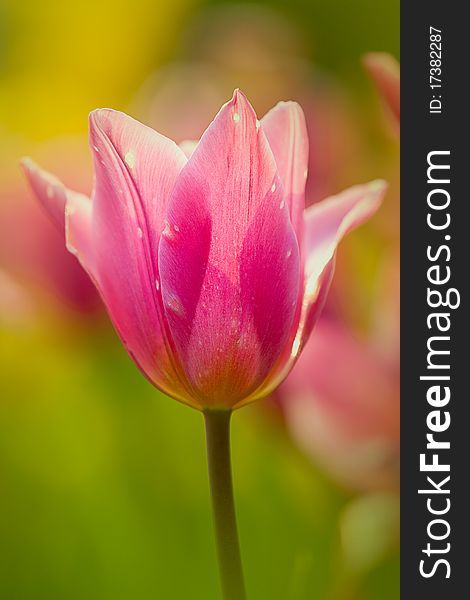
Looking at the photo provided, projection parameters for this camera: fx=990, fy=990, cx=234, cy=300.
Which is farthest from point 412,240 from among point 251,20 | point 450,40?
point 251,20

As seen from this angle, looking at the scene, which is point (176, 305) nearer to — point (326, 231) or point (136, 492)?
point (326, 231)

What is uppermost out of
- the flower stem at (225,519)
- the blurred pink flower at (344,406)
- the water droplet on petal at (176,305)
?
the water droplet on petal at (176,305)

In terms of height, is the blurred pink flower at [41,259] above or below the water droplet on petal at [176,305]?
above

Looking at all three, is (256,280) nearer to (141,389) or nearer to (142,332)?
(142,332)

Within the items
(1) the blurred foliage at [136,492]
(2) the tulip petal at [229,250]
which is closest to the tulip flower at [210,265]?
(2) the tulip petal at [229,250]

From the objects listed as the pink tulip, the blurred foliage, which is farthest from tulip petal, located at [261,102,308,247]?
the blurred foliage

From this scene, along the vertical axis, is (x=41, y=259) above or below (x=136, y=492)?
above

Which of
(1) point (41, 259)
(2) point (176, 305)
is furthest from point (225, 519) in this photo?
(1) point (41, 259)

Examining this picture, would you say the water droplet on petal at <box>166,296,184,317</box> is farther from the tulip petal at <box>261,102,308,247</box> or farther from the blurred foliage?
the blurred foliage

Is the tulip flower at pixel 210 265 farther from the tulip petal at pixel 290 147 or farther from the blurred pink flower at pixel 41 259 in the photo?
the blurred pink flower at pixel 41 259
